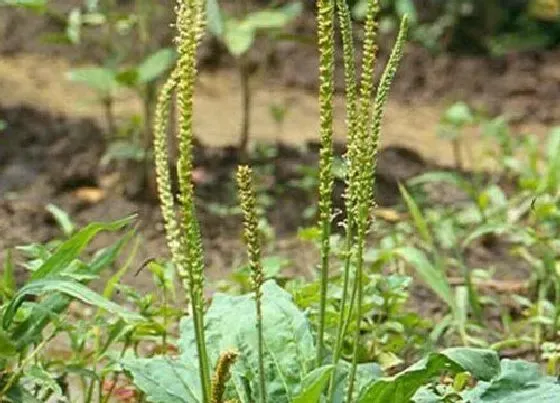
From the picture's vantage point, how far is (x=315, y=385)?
196 centimetres

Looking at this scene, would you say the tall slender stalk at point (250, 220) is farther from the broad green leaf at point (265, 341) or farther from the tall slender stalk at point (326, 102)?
the broad green leaf at point (265, 341)

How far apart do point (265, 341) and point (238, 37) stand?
175cm

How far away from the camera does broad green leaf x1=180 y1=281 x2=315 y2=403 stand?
2.23 metres

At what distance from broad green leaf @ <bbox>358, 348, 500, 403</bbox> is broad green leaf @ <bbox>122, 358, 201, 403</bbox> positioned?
27cm

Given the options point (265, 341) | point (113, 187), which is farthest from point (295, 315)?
point (113, 187)

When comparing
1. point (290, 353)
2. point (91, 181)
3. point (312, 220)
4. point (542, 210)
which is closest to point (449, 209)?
point (312, 220)

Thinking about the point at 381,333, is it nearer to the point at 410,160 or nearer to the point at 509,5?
the point at 410,160

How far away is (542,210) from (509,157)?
1.11 m

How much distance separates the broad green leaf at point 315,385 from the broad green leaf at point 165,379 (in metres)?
0.23

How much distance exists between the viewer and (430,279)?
3021 millimetres

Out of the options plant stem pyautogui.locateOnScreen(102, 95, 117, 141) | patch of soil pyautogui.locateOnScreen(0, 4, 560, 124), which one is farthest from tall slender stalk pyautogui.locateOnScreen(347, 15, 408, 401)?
patch of soil pyautogui.locateOnScreen(0, 4, 560, 124)

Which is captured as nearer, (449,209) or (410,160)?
(449,209)

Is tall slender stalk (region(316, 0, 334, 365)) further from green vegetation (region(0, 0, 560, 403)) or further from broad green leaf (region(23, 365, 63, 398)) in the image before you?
broad green leaf (region(23, 365, 63, 398))

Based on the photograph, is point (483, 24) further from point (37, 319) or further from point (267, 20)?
point (37, 319)
